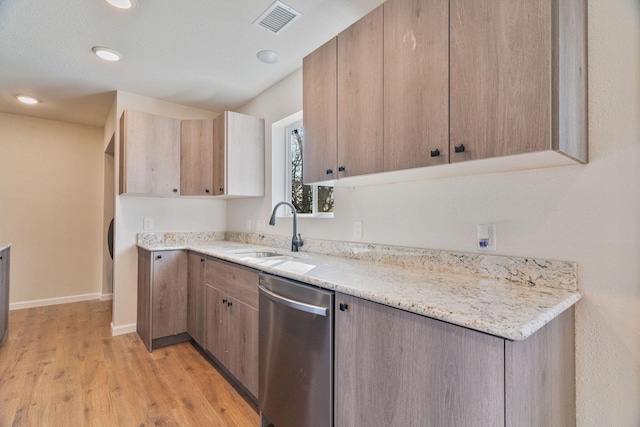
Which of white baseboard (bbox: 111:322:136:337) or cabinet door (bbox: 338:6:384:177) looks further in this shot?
white baseboard (bbox: 111:322:136:337)

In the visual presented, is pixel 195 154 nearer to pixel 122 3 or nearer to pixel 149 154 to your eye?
pixel 149 154

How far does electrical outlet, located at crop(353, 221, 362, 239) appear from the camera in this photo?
208 centimetres

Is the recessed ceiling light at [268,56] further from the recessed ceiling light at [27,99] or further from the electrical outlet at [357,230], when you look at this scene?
the recessed ceiling light at [27,99]

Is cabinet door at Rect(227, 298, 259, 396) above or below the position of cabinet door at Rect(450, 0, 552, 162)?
below

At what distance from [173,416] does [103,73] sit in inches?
110

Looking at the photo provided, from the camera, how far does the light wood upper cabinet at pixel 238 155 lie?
295cm

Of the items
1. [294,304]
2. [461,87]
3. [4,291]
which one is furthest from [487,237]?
[4,291]

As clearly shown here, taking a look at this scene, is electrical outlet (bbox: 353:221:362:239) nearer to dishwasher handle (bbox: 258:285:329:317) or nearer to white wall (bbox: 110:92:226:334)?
dishwasher handle (bbox: 258:285:329:317)

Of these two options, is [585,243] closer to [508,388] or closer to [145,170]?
[508,388]

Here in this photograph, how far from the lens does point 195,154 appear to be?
321 centimetres

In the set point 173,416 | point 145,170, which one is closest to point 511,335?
point 173,416

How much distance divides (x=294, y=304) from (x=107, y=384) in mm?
1744

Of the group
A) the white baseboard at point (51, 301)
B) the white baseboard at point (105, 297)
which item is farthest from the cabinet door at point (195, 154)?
the white baseboard at point (51, 301)

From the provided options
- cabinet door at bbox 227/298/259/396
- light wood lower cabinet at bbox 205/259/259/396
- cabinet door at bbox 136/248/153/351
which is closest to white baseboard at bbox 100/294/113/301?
cabinet door at bbox 136/248/153/351
